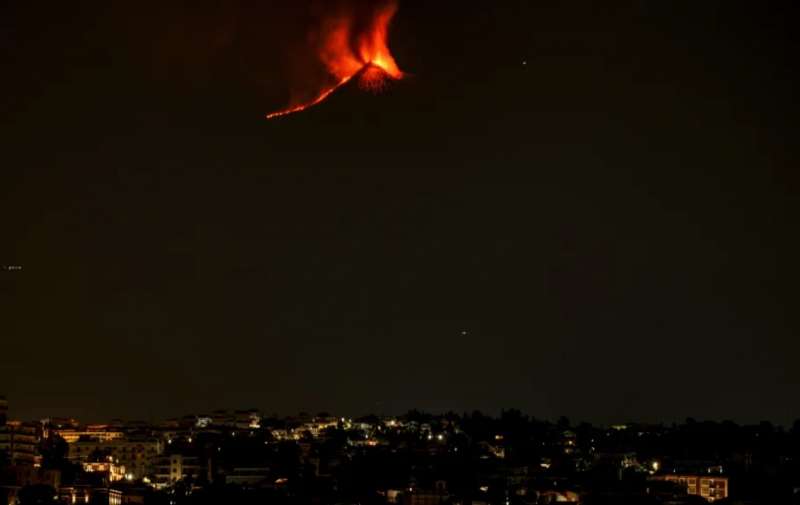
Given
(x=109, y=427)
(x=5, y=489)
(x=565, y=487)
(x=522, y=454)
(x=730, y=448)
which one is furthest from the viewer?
(x=109, y=427)

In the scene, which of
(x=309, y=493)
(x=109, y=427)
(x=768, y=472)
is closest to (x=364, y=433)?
(x=109, y=427)

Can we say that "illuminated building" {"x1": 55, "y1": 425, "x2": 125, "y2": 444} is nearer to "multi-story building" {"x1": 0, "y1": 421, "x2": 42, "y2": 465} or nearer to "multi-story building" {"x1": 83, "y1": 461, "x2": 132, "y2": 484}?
"multi-story building" {"x1": 83, "y1": 461, "x2": 132, "y2": 484}

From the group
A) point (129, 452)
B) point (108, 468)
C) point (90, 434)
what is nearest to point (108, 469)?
point (108, 468)

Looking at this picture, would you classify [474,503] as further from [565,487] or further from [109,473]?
[109,473]

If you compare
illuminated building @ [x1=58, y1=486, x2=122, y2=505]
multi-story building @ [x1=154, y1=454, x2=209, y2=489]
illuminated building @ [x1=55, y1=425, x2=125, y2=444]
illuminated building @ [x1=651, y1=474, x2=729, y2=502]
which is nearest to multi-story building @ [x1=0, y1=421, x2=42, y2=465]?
multi-story building @ [x1=154, y1=454, x2=209, y2=489]

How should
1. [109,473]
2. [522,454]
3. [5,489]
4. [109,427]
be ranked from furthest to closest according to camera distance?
[109,427], [522,454], [109,473], [5,489]
